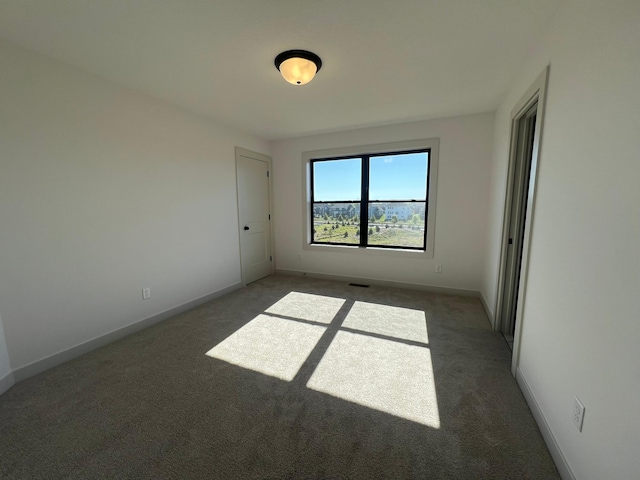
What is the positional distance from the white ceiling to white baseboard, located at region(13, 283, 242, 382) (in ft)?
8.12

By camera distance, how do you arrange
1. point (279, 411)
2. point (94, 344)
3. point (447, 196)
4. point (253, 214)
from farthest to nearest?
point (253, 214) < point (447, 196) < point (94, 344) < point (279, 411)

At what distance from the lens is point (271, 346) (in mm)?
2453

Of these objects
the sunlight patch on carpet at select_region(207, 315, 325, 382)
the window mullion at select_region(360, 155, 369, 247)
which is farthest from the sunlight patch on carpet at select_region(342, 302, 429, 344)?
the window mullion at select_region(360, 155, 369, 247)

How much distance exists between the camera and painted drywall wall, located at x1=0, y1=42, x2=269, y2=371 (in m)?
1.92

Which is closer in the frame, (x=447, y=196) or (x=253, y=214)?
(x=447, y=196)

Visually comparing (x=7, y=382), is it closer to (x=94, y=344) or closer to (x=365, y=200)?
(x=94, y=344)

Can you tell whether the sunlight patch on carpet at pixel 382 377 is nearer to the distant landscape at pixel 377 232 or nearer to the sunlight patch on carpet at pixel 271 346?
the sunlight patch on carpet at pixel 271 346

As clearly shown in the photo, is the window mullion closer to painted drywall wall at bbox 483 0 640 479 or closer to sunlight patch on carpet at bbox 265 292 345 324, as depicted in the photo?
sunlight patch on carpet at bbox 265 292 345 324

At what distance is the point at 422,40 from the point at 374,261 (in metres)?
3.07

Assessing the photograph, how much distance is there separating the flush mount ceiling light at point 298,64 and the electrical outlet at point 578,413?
2640 millimetres

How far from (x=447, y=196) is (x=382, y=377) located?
2814 millimetres

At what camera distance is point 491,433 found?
4.96 ft

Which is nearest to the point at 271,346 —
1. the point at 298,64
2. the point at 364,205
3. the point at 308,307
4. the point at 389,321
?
the point at 308,307

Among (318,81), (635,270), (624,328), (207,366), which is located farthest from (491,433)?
(318,81)
